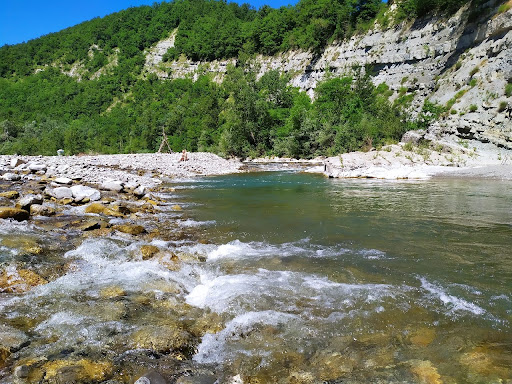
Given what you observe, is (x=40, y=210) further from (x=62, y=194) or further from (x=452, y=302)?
(x=452, y=302)

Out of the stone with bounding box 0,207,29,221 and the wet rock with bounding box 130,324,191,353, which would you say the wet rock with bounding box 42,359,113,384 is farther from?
the stone with bounding box 0,207,29,221

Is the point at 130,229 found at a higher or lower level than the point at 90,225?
lower

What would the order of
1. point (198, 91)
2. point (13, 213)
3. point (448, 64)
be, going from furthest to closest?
point (198, 91) < point (448, 64) < point (13, 213)

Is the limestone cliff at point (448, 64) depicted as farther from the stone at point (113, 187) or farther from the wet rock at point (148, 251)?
the wet rock at point (148, 251)

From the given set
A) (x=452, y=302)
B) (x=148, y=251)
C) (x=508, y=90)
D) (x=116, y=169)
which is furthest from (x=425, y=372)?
(x=508, y=90)

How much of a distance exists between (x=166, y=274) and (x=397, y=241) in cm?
523

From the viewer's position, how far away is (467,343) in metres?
3.60

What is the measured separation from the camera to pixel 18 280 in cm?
481

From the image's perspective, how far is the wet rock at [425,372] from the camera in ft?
9.83

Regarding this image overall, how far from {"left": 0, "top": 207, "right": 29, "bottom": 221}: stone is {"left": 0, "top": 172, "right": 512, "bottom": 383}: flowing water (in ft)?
1.55

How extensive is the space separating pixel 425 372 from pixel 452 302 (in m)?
1.87

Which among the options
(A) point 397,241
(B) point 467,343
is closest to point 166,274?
(B) point 467,343

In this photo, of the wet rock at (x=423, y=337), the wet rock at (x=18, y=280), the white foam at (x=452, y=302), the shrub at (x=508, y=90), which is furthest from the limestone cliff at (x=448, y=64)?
the wet rock at (x=18, y=280)

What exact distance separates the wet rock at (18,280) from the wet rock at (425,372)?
16.0ft
